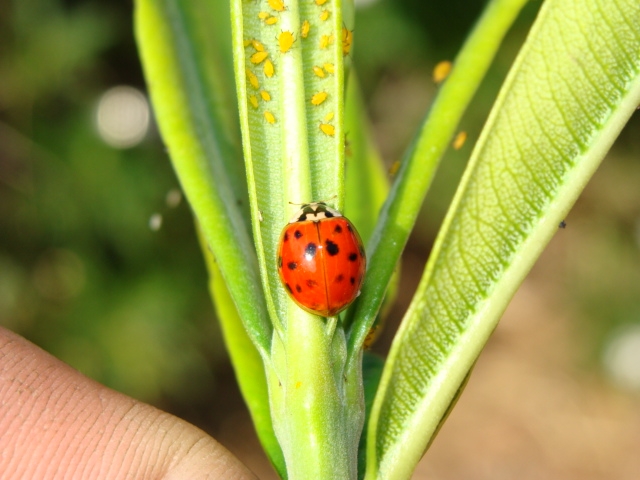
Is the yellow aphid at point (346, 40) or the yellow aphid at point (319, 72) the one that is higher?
the yellow aphid at point (346, 40)

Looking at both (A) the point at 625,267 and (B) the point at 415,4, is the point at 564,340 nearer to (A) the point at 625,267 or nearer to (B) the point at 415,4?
(A) the point at 625,267

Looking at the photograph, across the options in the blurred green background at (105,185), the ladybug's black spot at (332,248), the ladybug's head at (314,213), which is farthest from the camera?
the blurred green background at (105,185)

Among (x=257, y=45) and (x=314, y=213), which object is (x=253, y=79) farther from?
(x=314, y=213)

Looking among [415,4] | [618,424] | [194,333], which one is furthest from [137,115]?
[618,424]

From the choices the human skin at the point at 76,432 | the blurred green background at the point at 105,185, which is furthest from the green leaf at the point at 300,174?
the blurred green background at the point at 105,185

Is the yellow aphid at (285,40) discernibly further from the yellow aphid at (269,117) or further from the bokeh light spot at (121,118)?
the bokeh light spot at (121,118)

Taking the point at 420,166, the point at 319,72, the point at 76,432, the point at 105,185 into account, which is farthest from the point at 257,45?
the point at 105,185

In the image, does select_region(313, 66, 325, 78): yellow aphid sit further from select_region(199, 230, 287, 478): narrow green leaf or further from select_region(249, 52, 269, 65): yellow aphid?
select_region(199, 230, 287, 478): narrow green leaf
